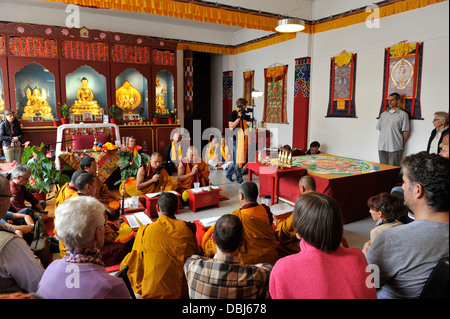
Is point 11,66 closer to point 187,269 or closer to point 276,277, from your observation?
point 187,269

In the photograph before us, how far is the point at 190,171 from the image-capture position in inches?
209

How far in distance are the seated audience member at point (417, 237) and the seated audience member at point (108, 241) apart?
7.37 ft

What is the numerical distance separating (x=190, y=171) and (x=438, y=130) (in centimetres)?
382

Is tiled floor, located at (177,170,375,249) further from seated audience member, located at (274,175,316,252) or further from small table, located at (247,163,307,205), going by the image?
seated audience member, located at (274,175,316,252)

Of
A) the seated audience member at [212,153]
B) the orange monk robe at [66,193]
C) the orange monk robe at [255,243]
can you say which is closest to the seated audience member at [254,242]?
the orange monk robe at [255,243]

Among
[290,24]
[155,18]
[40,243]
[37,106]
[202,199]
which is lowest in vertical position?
[202,199]

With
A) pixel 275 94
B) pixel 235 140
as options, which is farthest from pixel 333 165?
pixel 275 94

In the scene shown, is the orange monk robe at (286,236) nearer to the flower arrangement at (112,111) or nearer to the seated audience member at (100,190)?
the seated audience member at (100,190)

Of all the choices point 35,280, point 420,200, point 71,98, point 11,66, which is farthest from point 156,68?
point 420,200

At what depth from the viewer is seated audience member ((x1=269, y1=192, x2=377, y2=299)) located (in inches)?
45.8

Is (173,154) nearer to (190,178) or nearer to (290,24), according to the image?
(190,178)

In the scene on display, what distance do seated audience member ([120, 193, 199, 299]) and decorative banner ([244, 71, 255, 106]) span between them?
7603mm

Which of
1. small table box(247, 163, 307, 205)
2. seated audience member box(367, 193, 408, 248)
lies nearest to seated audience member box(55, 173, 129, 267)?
seated audience member box(367, 193, 408, 248)

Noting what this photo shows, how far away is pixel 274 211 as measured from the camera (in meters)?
3.58
